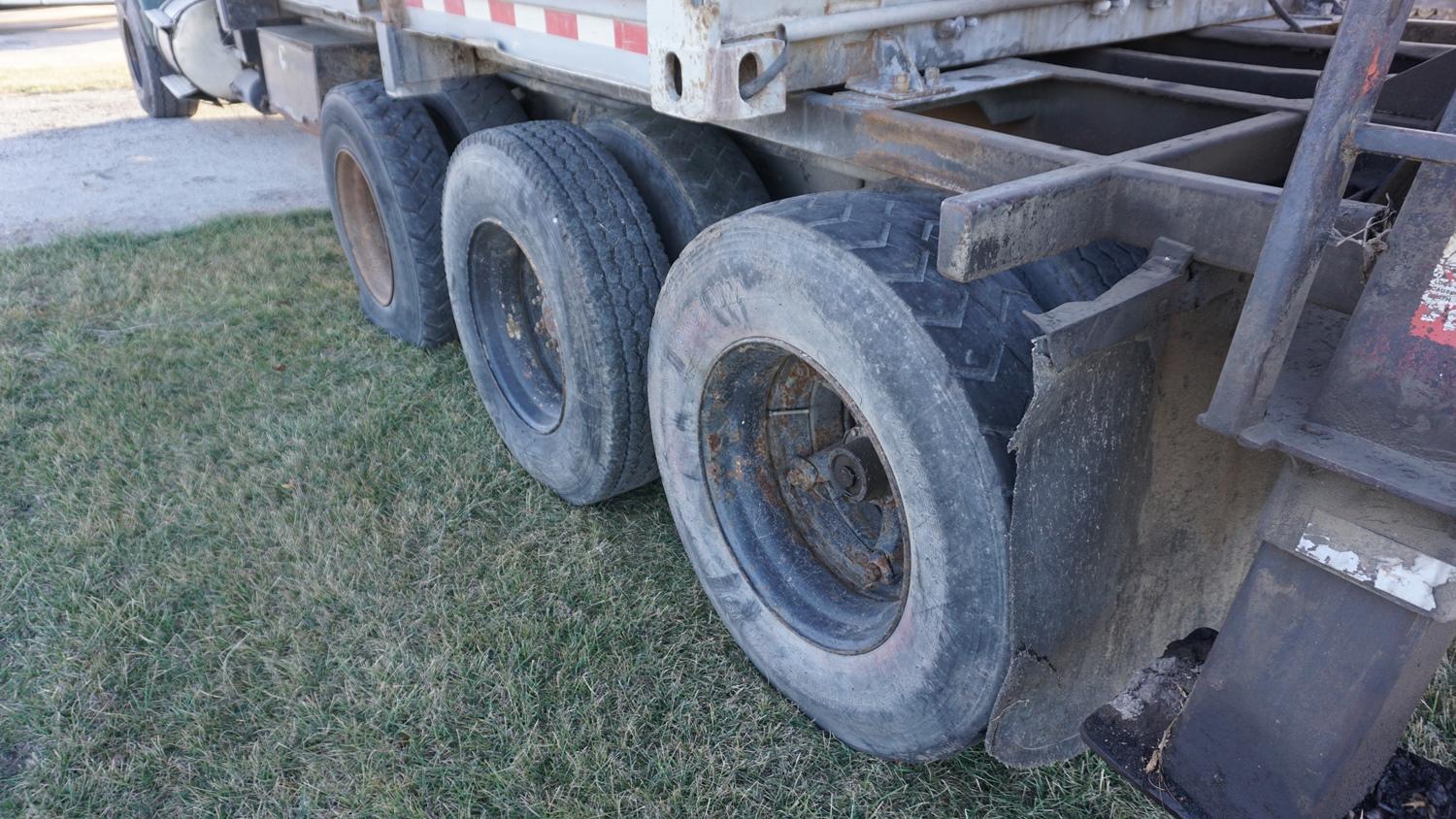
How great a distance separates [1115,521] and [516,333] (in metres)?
2.23

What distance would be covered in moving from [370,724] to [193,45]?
17.7ft

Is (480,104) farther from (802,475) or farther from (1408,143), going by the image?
(1408,143)

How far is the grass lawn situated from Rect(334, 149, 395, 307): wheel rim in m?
0.54

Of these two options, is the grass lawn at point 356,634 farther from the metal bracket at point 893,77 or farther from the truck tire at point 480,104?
the metal bracket at point 893,77

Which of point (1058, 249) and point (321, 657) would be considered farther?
point (321, 657)

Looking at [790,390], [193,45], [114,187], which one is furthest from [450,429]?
[114,187]

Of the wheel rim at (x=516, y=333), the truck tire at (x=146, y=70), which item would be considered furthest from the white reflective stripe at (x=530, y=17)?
the truck tire at (x=146, y=70)

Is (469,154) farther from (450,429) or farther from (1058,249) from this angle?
(1058,249)

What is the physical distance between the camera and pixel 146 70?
8.09m

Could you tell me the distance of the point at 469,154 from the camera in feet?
9.98

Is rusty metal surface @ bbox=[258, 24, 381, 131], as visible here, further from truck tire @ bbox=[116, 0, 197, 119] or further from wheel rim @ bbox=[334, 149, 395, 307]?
truck tire @ bbox=[116, 0, 197, 119]

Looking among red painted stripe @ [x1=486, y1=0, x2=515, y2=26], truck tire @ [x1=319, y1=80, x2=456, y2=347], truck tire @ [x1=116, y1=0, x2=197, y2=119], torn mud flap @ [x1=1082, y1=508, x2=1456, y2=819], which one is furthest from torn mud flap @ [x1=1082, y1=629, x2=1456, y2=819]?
truck tire @ [x1=116, y1=0, x2=197, y2=119]

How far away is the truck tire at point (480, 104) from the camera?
11.8 feet

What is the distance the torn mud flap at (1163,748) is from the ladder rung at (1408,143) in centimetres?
88
